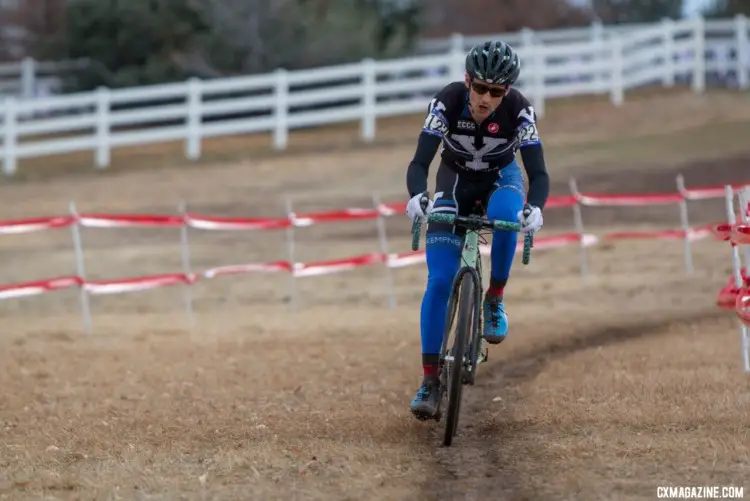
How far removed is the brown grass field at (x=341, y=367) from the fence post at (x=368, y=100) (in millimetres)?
3127

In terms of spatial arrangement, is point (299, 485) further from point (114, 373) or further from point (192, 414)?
point (114, 373)

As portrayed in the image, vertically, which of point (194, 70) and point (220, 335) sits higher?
point (194, 70)

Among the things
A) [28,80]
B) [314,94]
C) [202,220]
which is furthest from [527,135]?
[28,80]

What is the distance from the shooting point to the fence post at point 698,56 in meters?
29.6

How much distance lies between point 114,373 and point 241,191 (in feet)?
41.2

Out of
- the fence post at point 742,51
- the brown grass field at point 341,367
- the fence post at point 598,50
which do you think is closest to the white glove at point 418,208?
the brown grass field at point 341,367

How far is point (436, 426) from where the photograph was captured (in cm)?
725

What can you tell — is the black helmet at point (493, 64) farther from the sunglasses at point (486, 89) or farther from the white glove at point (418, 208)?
the white glove at point (418, 208)

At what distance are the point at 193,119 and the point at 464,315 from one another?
19369 mm

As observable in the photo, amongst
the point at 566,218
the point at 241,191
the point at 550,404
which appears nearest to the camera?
the point at 550,404

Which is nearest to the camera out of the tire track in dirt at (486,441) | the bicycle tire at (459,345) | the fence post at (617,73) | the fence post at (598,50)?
the tire track in dirt at (486,441)

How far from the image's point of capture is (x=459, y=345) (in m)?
6.42

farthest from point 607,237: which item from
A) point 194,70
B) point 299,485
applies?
point 194,70

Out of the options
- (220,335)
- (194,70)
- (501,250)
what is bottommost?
(220,335)
